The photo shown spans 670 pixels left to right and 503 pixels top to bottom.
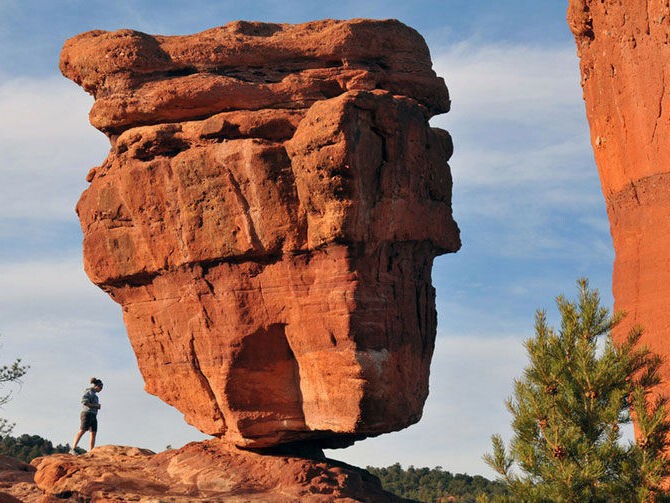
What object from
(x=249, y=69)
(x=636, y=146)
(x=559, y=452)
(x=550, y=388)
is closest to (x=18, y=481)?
(x=249, y=69)

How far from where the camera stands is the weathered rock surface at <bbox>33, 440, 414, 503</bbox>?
79.0 ft

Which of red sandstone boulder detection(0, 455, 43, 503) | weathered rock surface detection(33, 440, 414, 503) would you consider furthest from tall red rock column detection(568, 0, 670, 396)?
red sandstone boulder detection(0, 455, 43, 503)

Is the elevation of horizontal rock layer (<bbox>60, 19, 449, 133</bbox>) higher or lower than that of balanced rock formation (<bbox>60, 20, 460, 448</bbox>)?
higher

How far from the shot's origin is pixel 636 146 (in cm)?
2161

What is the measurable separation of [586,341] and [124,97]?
10.9 m

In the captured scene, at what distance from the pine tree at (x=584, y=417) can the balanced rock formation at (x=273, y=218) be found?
467 centimetres

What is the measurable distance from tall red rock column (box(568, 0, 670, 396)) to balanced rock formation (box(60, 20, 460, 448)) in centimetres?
378

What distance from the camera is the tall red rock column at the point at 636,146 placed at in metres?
21.0

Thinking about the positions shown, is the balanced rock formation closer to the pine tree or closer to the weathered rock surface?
the weathered rock surface

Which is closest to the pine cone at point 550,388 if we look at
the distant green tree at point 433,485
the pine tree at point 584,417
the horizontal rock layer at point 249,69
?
the pine tree at point 584,417

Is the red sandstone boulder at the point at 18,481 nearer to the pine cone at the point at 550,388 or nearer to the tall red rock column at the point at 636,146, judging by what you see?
the pine cone at the point at 550,388

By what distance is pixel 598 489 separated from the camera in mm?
18641

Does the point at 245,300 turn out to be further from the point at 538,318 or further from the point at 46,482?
the point at 538,318

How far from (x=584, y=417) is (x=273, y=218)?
747 cm
